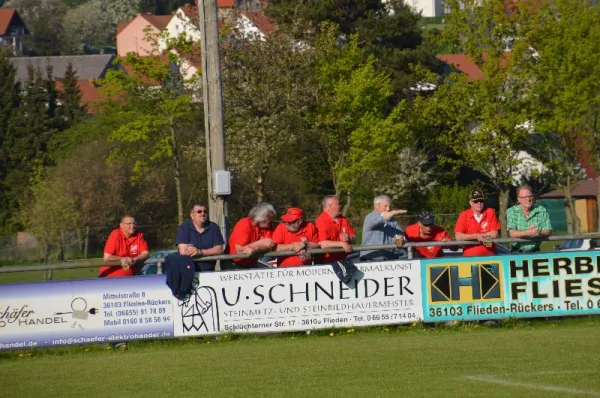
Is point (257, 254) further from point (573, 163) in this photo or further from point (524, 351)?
point (573, 163)

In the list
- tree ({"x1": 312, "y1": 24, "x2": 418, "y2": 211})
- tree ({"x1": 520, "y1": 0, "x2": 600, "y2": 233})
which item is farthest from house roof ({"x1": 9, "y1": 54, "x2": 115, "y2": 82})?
tree ({"x1": 520, "y1": 0, "x2": 600, "y2": 233})

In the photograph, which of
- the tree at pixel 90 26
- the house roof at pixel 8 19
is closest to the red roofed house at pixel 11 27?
A: the house roof at pixel 8 19

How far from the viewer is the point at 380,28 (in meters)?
62.1

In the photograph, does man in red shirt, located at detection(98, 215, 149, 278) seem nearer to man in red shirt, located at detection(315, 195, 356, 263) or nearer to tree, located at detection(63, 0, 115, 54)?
man in red shirt, located at detection(315, 195, 356, 263)

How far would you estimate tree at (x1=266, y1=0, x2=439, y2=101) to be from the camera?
198ft

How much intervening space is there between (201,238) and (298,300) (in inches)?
61.1

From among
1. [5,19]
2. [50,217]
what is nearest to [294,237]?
[50,217]

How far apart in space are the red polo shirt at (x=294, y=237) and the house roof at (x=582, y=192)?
173ft

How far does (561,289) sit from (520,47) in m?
35.1

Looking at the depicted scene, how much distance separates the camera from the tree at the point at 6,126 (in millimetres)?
63938

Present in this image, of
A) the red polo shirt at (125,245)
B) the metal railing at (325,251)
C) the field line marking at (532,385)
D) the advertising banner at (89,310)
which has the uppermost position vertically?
the red polo shirt at (125,245)

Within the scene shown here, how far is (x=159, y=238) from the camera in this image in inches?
1879

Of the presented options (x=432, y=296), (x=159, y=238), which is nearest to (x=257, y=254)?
(x=432, y=296)

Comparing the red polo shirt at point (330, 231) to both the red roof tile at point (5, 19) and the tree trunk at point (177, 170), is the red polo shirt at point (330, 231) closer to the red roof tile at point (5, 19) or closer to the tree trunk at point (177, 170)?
the tree trunk at point (177, 170)
